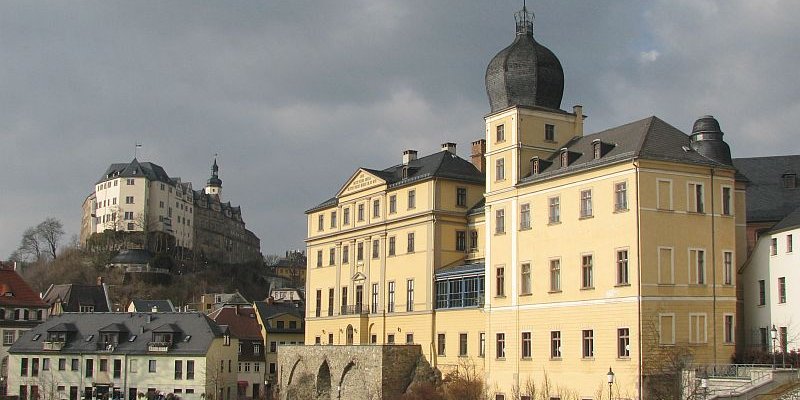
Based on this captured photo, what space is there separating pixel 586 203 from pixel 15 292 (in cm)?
6024

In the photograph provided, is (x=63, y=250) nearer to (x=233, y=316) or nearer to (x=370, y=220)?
(x=233, y=316)

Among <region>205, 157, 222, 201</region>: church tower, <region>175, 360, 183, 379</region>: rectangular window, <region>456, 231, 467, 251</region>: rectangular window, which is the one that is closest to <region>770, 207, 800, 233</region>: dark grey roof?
<region>456, 231, 467, 251</region>: rectangular window

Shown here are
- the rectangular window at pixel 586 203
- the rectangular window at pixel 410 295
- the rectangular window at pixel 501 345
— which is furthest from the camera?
the rectangular window at pixel 410 295

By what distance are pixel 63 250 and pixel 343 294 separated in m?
85.2

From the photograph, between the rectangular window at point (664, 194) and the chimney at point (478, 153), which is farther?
the chimney at point (478, 153)

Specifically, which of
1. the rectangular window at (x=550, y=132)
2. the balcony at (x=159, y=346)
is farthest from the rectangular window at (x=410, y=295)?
the balcony at (x=159, y=346)

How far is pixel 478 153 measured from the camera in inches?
2467

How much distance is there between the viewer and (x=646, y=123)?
4488cm

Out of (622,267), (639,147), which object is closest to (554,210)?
(622,267)

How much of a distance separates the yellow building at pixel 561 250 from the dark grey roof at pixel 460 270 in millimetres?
136

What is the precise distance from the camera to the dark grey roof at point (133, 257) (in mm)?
130375

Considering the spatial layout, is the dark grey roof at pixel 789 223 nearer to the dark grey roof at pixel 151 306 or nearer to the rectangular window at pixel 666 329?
the rectangular window at pixel 666 329

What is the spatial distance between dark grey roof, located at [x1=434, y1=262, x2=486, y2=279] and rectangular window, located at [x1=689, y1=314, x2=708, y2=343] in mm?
13162

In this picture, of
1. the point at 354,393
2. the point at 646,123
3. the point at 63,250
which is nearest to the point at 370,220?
the point at 354,393
